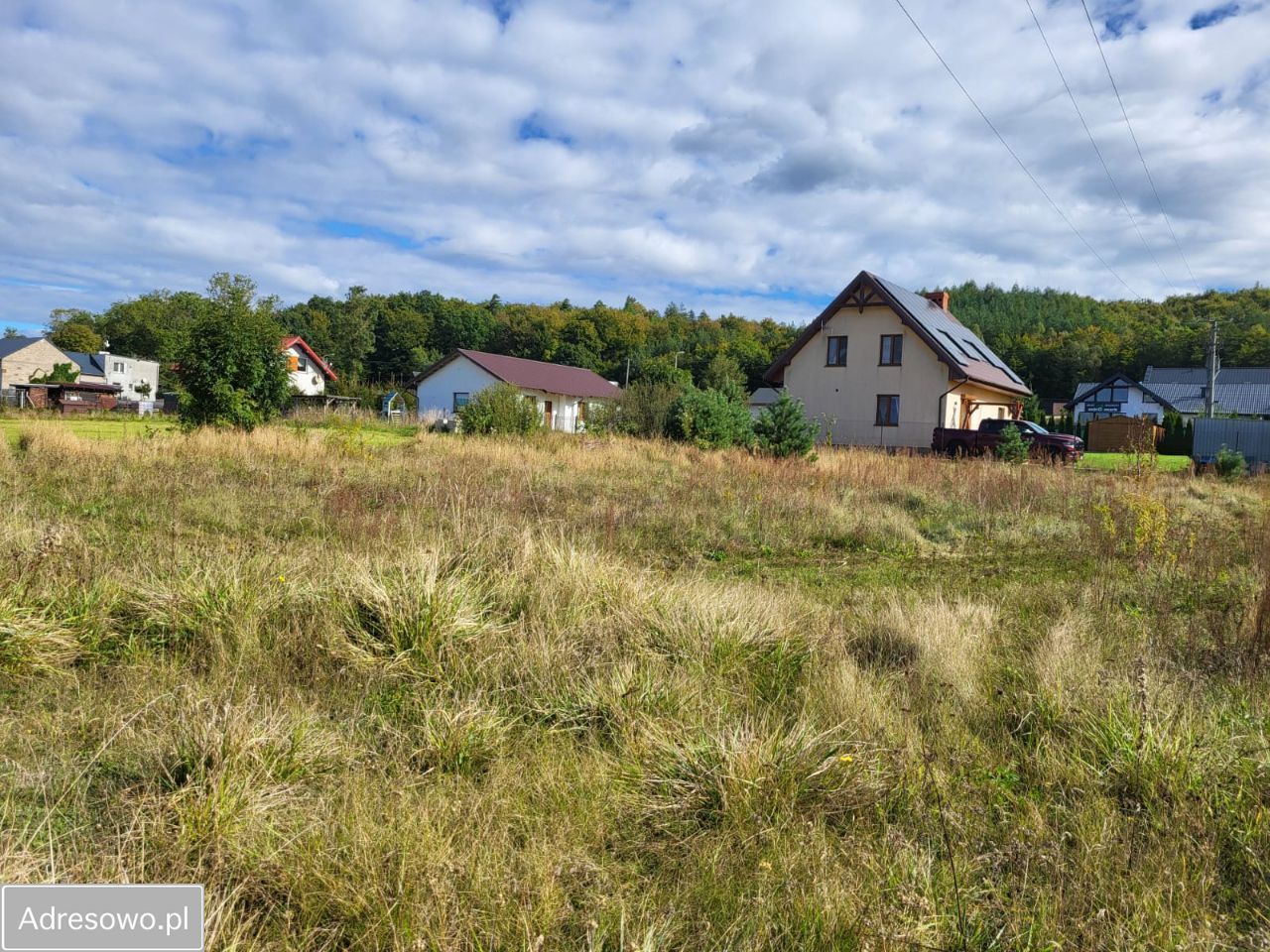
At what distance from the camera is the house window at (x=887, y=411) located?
2983 centimetres

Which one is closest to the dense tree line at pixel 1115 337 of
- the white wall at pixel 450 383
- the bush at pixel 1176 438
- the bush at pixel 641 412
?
the bush at pixel 1176 438

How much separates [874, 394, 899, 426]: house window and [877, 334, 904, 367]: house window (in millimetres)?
1334

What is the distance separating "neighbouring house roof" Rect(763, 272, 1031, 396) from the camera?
27875 mm

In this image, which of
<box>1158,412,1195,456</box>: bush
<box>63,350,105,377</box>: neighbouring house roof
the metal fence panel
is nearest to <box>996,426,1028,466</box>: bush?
the metal fence panel

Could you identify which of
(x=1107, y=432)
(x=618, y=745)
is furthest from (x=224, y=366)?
(x=1107, y=432)

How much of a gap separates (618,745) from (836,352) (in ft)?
98.2

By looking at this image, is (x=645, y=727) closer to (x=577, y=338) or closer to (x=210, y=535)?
(x=210, y=535)

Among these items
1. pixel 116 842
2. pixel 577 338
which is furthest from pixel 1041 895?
pixel 577 338

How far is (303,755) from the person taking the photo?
9.69 feet

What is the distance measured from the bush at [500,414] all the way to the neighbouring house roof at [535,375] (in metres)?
17.5

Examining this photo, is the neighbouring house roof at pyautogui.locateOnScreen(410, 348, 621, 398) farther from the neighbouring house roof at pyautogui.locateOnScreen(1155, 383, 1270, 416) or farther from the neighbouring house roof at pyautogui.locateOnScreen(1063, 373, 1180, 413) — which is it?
the neighbouring house roof at pyautogui.locateOnScreen(1155, 383, 1270, 416)

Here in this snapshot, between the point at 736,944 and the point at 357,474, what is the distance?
416 inches

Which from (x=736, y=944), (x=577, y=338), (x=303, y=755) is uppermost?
(x=577, y=338)

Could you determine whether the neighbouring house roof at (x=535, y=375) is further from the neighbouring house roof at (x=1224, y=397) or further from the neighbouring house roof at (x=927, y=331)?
the neighbouring house roof at (x=1224, y=397)
